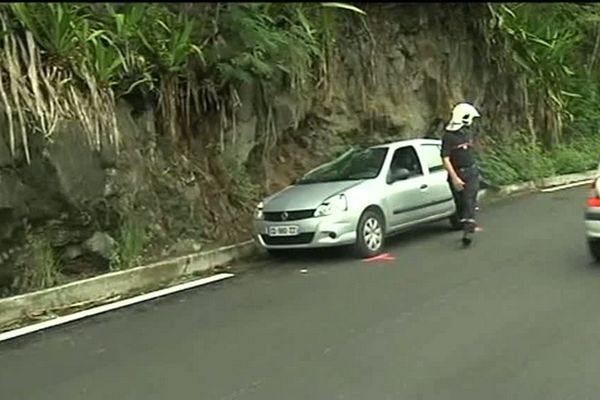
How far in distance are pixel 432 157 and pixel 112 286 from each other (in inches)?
211

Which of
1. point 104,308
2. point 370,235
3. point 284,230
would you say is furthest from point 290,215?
point 104,308

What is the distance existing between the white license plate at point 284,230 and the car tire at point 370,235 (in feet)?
2.49

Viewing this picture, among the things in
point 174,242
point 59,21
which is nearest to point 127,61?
point 59,21

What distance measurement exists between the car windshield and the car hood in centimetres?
32

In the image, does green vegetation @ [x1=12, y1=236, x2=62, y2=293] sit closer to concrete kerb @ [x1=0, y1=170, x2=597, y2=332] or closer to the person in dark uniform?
concrete kerb @ [x1=0, y1=170, x2=597, y2=332]

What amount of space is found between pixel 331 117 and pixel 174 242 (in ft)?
17.7

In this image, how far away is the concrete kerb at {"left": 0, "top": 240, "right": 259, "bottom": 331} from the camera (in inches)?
349

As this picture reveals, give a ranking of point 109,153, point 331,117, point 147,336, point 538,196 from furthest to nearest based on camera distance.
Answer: point 538,196
point 331,117
point 109,153
point 147,336

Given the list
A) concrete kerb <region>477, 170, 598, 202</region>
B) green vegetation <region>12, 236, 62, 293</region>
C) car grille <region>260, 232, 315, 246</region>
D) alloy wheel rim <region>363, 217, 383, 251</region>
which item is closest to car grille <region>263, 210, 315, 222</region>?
car grille <region>260, 232, 315, 246</region>

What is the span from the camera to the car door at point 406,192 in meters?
12.2

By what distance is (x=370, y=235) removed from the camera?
38.3ft

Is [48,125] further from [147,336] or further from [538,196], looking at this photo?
[538,196]

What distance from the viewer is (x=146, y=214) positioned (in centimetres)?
1186

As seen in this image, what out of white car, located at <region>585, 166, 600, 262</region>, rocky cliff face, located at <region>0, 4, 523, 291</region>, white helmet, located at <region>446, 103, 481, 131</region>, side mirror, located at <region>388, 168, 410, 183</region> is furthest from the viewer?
side mirror, located at <region>388, 168, 410, 183</region>
